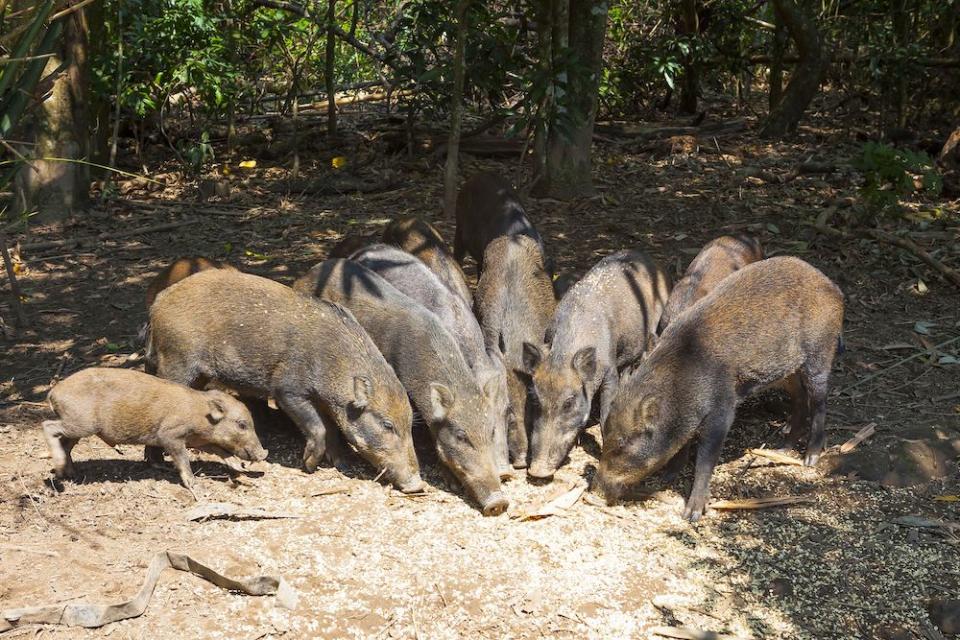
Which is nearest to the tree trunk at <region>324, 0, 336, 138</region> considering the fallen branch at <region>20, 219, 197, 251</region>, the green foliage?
the fallen branch at <region>20, 219, 197, 251</region>

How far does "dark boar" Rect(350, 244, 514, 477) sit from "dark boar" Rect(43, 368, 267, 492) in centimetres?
150

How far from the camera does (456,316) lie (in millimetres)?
6805

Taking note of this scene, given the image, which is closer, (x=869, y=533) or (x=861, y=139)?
(x=869, y=533)

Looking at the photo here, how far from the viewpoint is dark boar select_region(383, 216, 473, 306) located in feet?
24.6

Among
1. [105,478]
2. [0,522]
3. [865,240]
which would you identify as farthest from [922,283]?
[0,522]

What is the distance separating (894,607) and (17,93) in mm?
4821

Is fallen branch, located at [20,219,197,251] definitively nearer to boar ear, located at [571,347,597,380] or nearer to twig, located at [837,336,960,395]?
boar ear, located at [571,347,597,380]

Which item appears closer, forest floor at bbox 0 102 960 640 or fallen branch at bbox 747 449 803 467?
forest floor at bbox 0 102 960 640

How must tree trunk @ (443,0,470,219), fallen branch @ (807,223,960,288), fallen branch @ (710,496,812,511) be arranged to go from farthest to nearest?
tree trunk @ (443,0,470,219) < fallen branch @ (807,223,960,288) < fallen branch @ (710,496,812,511)

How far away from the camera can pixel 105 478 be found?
17.8 feet

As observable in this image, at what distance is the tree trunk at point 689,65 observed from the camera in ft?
44.1

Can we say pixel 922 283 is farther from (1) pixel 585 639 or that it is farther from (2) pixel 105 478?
(2) pixel 105 478

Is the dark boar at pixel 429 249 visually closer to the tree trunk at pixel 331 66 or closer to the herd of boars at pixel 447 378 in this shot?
the herd of boars at pixel 447 378

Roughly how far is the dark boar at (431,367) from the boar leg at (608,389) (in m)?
0.90
